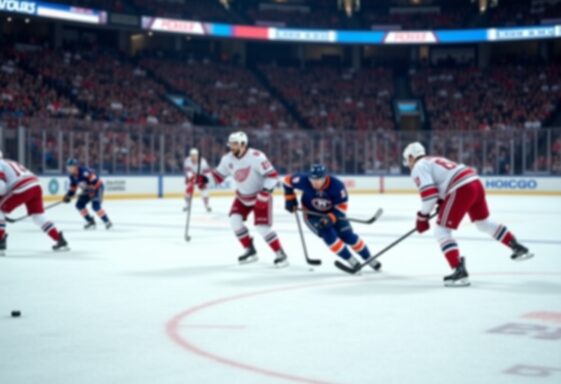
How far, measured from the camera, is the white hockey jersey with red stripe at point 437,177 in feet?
22.5

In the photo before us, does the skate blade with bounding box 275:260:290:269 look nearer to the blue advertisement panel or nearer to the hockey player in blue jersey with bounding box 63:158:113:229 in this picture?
the hockey player in blue jersey with bounding box 63:158:113:229

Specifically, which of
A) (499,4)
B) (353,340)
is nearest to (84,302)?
(353,340)

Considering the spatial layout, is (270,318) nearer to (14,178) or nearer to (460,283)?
(460,283)

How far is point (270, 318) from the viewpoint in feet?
17.6

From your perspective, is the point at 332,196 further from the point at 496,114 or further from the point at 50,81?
the point at 496,114

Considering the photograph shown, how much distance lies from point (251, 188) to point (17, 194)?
3.01m

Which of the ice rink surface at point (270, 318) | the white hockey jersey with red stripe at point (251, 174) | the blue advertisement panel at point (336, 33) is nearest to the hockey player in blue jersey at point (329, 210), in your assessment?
the ice rink surface at point (270, 318)

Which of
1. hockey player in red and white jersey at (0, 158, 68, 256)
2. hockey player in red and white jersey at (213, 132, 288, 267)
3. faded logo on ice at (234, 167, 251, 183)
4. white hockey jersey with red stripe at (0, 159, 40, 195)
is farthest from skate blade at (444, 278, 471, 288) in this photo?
white hockey jersey with red stripe at (0, 159, 40, 195)

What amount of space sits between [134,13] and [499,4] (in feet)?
64.9

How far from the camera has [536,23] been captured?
40000 millimetres

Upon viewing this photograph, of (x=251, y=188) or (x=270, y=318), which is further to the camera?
(x=251, y=188)

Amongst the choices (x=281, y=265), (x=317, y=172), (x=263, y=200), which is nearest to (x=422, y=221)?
(x=317, y=172)

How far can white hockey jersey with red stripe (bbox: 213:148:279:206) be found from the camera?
8789mm

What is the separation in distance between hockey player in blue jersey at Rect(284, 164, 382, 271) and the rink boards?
15.6 metres
